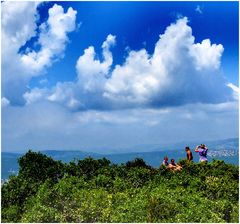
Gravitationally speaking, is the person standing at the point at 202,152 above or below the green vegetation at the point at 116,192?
above

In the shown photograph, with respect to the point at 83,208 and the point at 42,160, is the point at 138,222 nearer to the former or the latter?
the point at 83,208

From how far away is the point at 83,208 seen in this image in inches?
683

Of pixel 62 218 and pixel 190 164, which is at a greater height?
pixel 190 164

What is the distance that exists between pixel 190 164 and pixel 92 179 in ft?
19.5

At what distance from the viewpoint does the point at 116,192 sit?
811 inches

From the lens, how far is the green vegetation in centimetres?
1645

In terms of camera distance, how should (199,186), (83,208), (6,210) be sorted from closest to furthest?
(83,208) < (6,210) < (199,186)

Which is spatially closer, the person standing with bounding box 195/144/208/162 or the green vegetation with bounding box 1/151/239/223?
the green vegetation with bounding box 1/151/239/223

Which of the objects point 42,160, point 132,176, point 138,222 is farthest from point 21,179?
point 138,222

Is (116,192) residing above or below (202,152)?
below

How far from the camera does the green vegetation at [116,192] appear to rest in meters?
16.5

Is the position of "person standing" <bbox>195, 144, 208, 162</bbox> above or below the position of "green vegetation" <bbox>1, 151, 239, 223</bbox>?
above

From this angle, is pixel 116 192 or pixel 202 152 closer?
pixel 116 192

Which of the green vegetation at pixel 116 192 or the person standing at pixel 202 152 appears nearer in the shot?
the green vegetation at pixel 116 192
